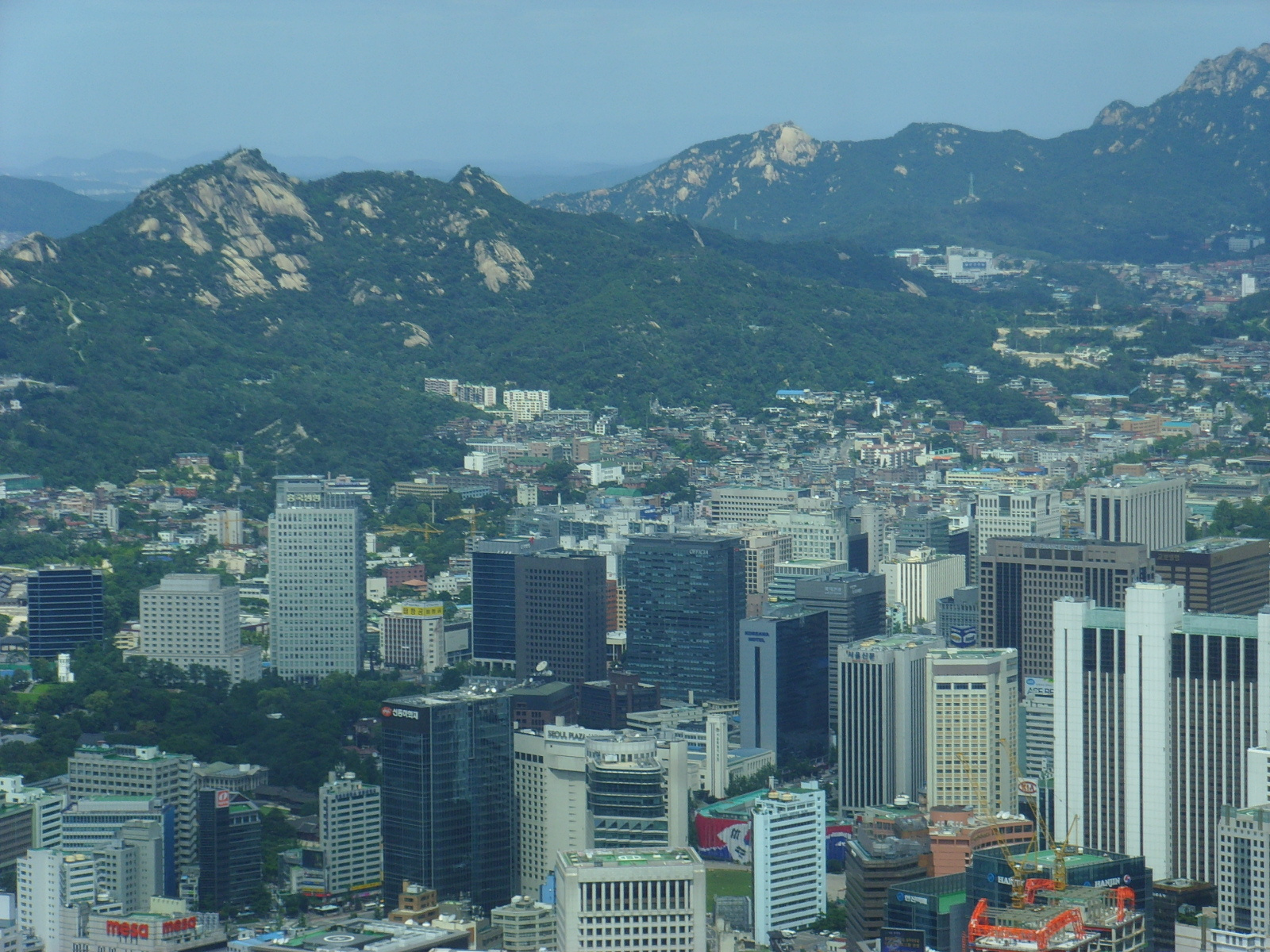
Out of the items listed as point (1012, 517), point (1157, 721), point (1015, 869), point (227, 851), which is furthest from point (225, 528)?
point (1015, 869)

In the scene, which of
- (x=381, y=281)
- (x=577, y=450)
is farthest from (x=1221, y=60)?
(x=577, y=450)

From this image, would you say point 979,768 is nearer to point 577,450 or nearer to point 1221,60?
point 577,450

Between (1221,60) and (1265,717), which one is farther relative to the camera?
(1221,60)

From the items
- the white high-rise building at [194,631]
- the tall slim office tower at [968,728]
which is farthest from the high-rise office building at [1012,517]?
the tall slim office tower at [968,728]

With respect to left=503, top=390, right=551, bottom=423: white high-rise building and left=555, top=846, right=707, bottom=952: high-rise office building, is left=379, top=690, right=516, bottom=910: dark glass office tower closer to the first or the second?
left=555, top=846, right=707, bottom=952: high-rise office building

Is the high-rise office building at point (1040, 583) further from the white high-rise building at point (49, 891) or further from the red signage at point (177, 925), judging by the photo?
the white high-rise building at point (49, 891)

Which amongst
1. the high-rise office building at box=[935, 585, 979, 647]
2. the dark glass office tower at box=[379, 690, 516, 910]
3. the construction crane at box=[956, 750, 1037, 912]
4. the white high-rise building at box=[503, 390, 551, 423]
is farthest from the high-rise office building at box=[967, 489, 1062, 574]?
the white high-rise building at box=[503, 390, 551, 423]

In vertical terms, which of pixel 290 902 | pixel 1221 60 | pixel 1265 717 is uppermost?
pixel 1221 60
